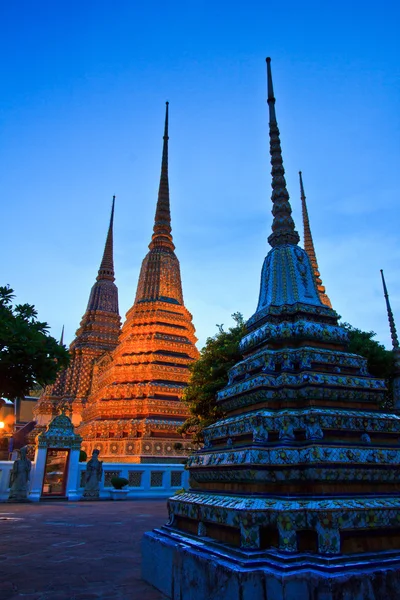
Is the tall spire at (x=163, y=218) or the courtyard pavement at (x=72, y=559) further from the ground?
the tall spire at (x=163, y=218)

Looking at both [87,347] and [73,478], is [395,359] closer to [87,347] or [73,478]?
[73,478]

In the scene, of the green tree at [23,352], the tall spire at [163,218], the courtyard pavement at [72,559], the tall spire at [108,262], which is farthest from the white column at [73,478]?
the tall spire at [108,262]

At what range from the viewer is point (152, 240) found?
3353cm

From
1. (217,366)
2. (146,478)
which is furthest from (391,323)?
(146,478)

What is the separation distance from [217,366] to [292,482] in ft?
35.4

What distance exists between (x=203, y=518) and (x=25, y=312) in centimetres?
654

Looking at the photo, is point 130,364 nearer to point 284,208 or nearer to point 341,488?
point 284,208

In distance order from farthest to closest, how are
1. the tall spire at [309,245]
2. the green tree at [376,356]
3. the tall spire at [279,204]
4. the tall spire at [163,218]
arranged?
the tall spire at [309,245]
the tall spire at [163,218]
the green tree at [376,356]
the tall spire at [279,204]

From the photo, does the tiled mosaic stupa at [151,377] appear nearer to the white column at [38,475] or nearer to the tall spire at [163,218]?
the tall spire at [163,218]

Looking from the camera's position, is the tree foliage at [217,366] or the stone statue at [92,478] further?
the stone statue at [92,478]

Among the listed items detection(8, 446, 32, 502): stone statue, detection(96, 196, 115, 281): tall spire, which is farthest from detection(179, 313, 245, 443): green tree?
detection(96, 196, 115, 281): tall spire

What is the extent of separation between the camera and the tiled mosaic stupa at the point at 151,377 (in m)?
23.9

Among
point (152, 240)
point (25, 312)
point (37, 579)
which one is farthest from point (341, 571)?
point (152, 240)

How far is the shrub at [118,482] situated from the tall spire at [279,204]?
15115 millimetres
